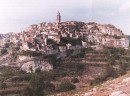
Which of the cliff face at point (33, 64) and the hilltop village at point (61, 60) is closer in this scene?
the hilltop village at point (61, 60)

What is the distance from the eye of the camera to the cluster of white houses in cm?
7411

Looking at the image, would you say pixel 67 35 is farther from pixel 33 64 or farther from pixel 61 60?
pixel 33 64

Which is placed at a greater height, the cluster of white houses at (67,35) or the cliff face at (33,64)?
the cluster of white houses at (67,35)

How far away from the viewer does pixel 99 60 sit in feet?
212

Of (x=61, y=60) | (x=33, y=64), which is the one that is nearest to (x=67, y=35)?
(x=61, y=60)

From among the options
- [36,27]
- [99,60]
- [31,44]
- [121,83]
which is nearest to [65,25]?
[36,27]

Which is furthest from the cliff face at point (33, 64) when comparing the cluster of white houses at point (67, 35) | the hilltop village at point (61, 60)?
the cluster of white houses at point (67, 35)

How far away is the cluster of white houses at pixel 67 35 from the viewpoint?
7411 centimetres

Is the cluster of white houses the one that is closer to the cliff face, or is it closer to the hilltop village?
the hilltop village

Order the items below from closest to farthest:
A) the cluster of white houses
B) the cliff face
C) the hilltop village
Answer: the hilltop village, the cliff face, the cluster of white houses

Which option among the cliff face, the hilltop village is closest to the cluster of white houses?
the hilltop village

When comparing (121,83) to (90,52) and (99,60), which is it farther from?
(90,52)

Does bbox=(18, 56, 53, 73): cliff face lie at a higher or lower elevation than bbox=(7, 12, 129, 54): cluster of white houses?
lower

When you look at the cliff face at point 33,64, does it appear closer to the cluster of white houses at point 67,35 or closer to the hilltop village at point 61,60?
the hilltop village at point 61,60
